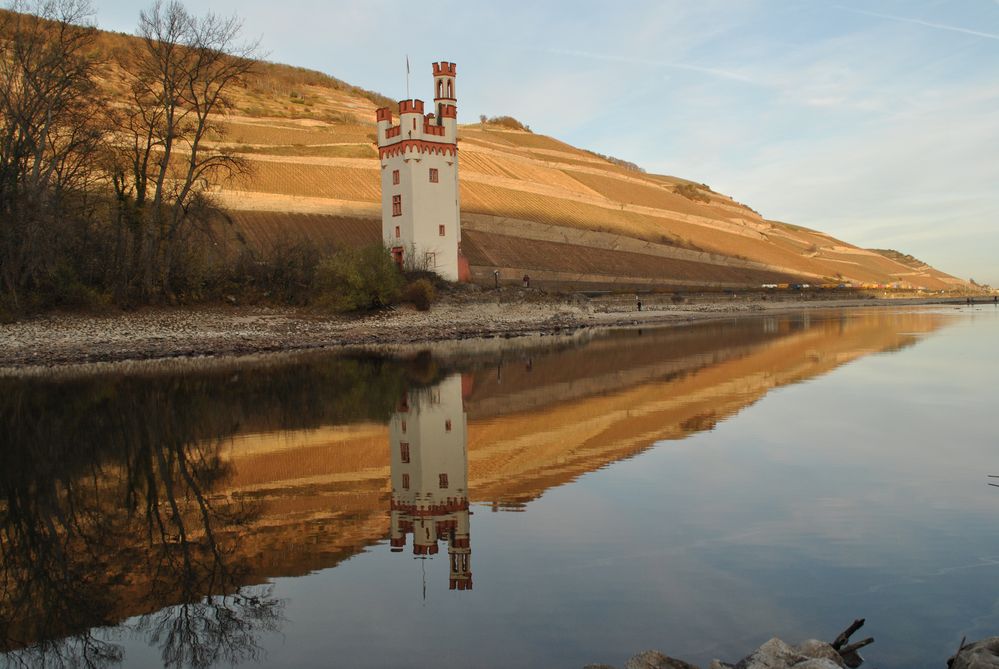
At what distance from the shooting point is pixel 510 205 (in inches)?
3221

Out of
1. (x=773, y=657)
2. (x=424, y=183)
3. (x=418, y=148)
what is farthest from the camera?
(x=424, y=183)

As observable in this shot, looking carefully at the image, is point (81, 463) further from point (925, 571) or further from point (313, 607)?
point (925, 571)

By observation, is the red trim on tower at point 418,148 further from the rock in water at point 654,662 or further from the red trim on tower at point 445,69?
the rock in water at point 654,662

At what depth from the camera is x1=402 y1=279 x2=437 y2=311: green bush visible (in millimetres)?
46750

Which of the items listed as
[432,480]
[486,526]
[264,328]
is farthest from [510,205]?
[486,526]

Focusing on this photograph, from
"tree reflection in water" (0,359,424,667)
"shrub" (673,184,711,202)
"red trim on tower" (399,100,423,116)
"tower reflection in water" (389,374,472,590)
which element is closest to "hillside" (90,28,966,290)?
"shrub" (673,184,711,202)

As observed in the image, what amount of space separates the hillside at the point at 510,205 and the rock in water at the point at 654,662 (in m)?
48.6

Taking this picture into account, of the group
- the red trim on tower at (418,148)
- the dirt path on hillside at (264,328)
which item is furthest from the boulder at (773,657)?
the red trim on tower at (418,148)

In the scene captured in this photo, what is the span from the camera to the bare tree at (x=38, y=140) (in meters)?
32.2

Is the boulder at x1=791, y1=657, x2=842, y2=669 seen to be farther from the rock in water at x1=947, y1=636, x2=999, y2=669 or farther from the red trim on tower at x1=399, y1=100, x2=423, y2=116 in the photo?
the red trim on tower at x1=399, y1=100, x2=423, y2=116

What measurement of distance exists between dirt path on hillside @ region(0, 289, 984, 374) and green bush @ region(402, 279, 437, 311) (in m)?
0.55

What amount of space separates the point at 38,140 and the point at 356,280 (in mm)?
15424

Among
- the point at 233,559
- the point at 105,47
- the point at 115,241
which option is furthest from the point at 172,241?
the point at 105,47

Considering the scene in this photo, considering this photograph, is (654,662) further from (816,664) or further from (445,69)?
(445,69)
